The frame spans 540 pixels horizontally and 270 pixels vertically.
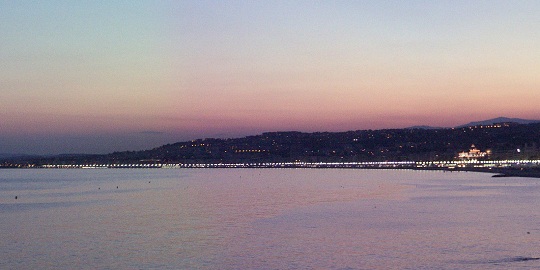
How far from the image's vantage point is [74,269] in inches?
1011

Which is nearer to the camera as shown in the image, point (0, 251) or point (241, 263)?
point (241, 263)

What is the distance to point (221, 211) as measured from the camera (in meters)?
48.8

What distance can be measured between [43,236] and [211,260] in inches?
471

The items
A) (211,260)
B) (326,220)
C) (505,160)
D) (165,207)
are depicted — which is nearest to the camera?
(211,260)

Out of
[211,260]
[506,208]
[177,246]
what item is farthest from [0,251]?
[506,208]

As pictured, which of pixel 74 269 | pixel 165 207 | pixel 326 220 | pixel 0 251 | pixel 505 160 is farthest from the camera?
pixel 505 160

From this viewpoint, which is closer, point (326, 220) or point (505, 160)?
point (326, 220)

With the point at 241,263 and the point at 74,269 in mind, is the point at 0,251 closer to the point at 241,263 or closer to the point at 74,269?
the point at 74,269

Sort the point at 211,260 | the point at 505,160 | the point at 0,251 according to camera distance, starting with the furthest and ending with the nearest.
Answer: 1. the point at 505,160
2. the point at 0,251
3. the point at 211,260

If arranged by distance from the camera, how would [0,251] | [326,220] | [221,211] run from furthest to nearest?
[221,211] → [326,220] → [0,251]

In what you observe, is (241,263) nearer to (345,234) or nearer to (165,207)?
(345,234)

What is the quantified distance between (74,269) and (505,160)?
167 m

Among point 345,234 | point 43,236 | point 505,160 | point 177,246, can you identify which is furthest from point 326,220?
point 505,160

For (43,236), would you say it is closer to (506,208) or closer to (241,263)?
(241,263)
